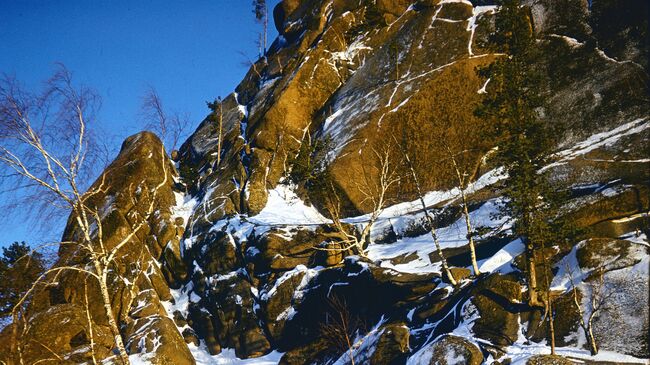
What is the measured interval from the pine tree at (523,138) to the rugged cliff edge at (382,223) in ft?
5.77

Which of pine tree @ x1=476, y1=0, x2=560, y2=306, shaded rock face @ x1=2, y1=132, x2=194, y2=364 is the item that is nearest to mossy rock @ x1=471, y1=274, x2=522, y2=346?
pine tree @ x1=476, y1=0, x2=560, y2=306

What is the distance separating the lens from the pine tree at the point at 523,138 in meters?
15.8

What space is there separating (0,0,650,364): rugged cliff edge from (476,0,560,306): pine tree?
1758 mm

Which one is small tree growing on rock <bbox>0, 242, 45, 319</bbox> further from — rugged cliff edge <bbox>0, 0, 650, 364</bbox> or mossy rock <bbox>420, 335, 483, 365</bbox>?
mossy rock <bbox>420, 335, 483, 365</bbox>

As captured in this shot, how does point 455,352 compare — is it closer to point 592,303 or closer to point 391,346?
point 391,346

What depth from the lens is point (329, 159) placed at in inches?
1336

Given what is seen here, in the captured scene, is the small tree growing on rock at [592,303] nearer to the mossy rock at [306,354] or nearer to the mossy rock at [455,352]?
the mossy rock at [455,352]

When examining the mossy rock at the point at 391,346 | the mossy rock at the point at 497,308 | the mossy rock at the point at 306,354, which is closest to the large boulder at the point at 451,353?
the mossy rock at the point at 497,308

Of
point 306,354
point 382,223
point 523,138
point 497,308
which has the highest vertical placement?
point 523,138

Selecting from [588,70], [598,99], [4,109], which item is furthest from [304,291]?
[588,70]

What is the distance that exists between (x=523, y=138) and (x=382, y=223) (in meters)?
13.8

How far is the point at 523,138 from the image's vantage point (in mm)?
16391

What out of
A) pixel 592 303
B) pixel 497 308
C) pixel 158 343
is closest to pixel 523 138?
pixel 592 303

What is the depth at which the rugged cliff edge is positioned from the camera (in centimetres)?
1616
